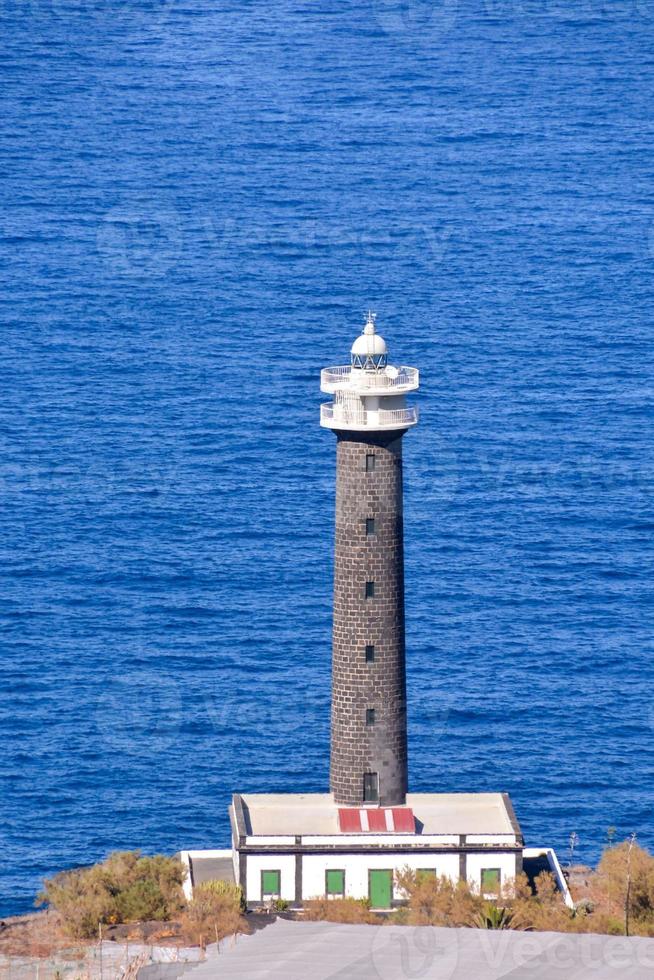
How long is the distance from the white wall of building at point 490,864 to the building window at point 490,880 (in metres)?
0.15

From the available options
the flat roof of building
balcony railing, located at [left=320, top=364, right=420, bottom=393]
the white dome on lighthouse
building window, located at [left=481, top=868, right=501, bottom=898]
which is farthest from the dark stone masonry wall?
building window, located at [left=481, top=868, right=501, bottom=898]

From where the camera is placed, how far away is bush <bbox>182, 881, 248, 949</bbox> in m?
113

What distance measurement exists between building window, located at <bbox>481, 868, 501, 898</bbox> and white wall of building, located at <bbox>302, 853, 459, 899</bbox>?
1308 millimetres

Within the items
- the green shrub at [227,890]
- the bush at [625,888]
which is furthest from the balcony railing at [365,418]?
the bush at [625,888]

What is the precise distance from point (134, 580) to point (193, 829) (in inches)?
1987

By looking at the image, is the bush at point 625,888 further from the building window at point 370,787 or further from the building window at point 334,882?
the building window at point 334,882

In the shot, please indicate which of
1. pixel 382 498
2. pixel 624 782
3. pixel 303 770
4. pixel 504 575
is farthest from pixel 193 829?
pixel 504 575

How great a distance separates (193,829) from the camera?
149625mm

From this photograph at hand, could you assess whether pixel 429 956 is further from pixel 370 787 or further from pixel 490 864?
pixel 370 787

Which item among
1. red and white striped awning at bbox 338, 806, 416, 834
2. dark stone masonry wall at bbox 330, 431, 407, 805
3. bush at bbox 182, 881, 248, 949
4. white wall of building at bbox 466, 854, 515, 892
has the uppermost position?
dark stone masonry wall at bbox 330, 431, 407, 805

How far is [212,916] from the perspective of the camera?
114 meters

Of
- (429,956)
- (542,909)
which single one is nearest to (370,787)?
(542,909)

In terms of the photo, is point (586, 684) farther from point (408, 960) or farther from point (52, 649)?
point (408, 960)

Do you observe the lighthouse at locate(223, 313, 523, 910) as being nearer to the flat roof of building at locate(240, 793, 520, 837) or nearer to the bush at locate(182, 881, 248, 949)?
the flat roof of building at locate(240, 793, 520, 837)
